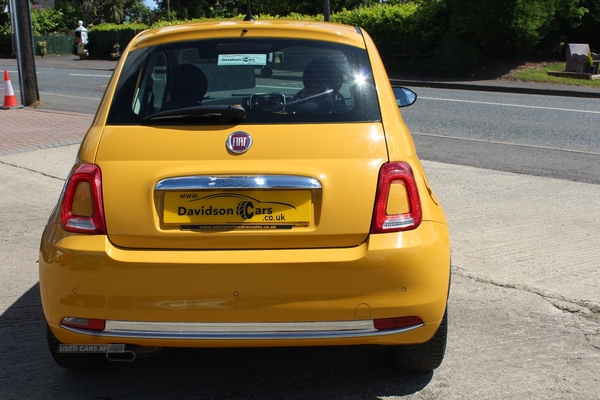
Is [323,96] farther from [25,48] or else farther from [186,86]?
[25,48]

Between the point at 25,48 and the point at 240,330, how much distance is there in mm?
13744

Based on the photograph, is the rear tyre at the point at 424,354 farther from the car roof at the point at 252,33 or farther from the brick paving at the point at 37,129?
the brick paving at the point at 37,129

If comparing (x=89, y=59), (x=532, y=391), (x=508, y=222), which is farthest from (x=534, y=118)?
(x=89, y=59)

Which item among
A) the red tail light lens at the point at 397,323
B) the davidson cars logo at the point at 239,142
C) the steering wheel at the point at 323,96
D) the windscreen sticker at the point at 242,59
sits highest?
the windscreen sticker at the point at 242,59

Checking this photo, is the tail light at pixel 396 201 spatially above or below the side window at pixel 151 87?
below

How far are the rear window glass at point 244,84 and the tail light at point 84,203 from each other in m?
0.32

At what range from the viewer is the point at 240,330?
291cm

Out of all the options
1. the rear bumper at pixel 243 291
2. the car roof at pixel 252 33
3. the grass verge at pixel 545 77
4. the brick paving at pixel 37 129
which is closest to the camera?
the rear bumper at pixel 243 291

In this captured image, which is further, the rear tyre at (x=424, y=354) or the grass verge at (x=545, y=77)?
the grass verge at (x=545, y=77)

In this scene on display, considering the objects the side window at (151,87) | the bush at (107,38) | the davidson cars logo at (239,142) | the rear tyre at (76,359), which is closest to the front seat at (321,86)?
the davidson cars logo at (239,142)

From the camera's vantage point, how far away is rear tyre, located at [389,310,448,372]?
328 centimetres

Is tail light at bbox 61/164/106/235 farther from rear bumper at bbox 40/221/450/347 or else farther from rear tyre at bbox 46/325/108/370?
rear tyre at bbox 46/325/108/370

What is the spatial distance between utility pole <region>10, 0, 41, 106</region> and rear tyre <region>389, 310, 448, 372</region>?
13.5 m

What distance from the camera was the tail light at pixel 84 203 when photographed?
300 cm
